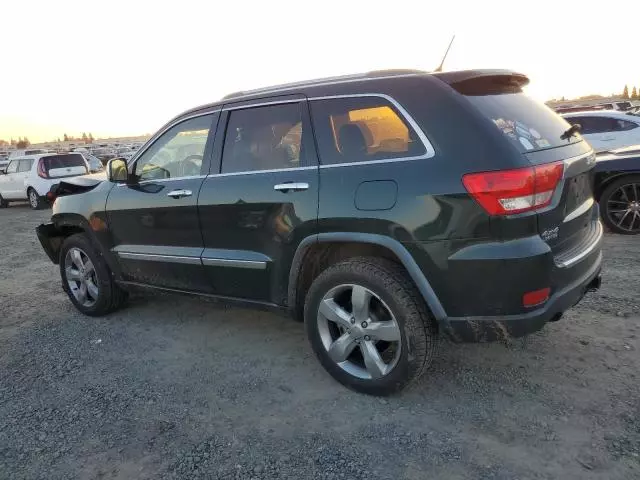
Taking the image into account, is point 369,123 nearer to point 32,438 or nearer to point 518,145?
point 518,145

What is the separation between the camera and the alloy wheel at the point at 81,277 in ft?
16.5

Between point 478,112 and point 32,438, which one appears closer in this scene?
point 478,112

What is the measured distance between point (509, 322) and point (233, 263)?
1897 mm

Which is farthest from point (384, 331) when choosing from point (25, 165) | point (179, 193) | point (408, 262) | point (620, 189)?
point (25, 165)

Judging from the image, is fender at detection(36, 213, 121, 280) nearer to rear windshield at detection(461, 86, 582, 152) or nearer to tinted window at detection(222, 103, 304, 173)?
tinted window at detection(222, 103, 304, 173)

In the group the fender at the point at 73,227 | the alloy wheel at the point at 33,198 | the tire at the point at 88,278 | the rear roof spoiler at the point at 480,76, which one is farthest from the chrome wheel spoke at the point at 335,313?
the alloy wheel at the point at 33,198

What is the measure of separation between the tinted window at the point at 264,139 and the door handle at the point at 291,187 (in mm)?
149

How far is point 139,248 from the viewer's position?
4465 mm

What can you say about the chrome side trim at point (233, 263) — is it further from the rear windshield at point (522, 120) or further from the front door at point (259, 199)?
the rear windshield at point (522, 120)

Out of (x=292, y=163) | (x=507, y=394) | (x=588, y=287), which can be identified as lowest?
(x=507, y=394)

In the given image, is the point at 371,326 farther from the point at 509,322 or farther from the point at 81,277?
the point at 81,277

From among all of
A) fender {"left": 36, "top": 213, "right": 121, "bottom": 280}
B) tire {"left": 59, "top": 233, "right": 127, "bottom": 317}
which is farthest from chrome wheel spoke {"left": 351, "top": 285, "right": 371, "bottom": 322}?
tire {"left": 59, "top": 233, "right": 127, "bottom": 317}

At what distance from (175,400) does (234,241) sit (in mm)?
1119

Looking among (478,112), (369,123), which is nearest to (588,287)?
(478,112)
